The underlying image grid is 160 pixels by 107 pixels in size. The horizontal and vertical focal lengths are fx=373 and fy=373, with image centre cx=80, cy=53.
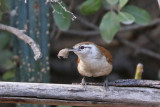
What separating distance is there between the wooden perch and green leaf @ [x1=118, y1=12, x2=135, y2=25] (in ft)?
2.59

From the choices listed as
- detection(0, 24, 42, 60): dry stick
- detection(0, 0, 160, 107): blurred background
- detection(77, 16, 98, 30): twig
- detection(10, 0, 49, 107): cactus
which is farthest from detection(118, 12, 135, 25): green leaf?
detection(77, 16, 98, 30): twig

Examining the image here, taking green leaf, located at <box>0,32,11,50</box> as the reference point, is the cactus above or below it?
below

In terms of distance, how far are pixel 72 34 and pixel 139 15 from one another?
6.38 ft

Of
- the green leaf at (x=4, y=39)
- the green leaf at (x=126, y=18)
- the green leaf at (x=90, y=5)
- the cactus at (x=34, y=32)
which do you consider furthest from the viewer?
the green leaf at (x=4, y=39)

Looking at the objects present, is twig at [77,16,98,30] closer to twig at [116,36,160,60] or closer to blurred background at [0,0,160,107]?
blurred background at [0,0,160,107]

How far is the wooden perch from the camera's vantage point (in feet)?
9.02

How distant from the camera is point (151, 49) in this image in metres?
5.82

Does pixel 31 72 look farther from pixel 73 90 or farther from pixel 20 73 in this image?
pixel 73 90

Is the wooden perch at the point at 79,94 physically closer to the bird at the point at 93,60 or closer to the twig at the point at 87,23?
the bird at the point at 93,60

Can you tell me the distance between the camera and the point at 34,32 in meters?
3.77

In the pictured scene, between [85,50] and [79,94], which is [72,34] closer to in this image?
[85,50]

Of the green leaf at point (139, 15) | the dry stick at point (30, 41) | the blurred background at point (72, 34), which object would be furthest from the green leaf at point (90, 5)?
the dry stick at point (30, 41)

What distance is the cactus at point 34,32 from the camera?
3.78 metres

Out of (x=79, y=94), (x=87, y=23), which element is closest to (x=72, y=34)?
(x=87, y=23)
